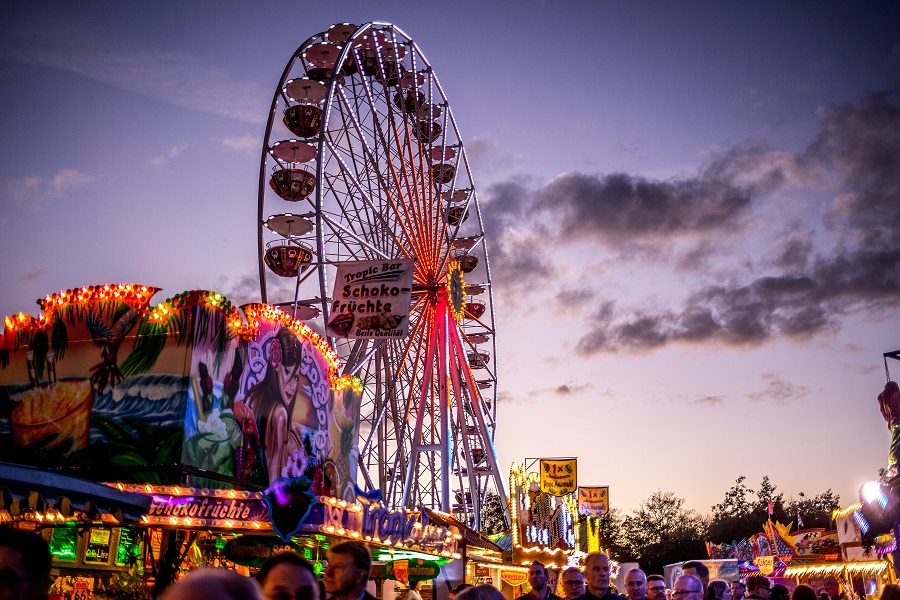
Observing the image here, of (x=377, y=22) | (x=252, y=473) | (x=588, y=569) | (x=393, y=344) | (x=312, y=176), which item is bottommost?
(x=588, y=569)

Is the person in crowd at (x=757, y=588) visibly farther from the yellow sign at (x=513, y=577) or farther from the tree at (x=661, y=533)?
the tree at (x=661, y=533)

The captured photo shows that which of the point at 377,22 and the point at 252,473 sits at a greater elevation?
the point at 377,22

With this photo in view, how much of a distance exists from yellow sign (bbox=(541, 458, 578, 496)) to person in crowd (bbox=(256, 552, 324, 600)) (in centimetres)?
3238

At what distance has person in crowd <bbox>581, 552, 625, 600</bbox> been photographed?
6.74 metres

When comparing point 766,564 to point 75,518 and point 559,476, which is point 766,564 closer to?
point 559,476

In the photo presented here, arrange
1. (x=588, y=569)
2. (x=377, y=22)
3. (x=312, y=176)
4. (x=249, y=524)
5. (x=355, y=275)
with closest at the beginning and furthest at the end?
(x=588, y=569), (x=249, y=524), (x=355, y=275), (x=312, y=176), (x=377, y=22)

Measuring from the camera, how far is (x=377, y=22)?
24.0 m

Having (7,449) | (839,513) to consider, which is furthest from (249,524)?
(839,513)

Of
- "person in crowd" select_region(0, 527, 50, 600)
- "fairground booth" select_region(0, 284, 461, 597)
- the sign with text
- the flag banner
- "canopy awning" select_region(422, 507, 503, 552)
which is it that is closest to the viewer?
"person in crowd" select_region(0, 527, 50, 600)

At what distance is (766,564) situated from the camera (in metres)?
39.3

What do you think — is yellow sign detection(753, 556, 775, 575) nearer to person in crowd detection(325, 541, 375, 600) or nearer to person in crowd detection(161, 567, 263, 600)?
person in crowd detection(325, 541, 375, 600)

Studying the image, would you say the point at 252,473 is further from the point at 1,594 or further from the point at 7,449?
the point at 1,594

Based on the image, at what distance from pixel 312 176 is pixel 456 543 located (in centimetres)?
861

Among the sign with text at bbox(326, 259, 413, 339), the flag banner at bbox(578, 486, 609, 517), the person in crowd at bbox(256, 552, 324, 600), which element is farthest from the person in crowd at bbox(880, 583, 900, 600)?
the flag banner at bbox(578, 486, 609, 517)
